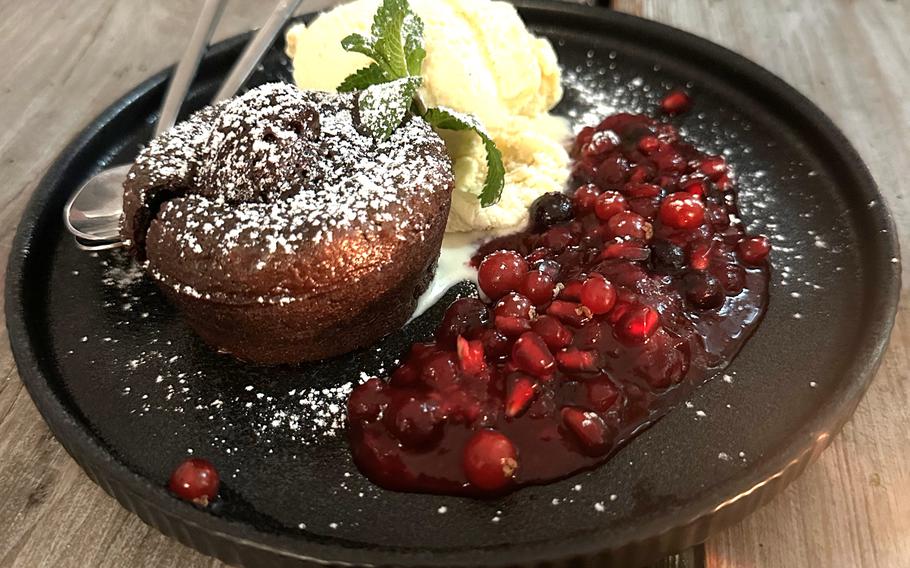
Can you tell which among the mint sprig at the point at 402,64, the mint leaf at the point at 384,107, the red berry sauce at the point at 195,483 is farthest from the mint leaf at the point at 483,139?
the red berry sauce at the point at 195,483

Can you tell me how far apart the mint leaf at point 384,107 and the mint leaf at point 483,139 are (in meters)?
0.10

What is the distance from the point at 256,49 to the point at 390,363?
1.10 metres

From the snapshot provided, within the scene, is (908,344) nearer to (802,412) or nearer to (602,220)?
(802,412)

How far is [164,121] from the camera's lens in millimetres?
2016

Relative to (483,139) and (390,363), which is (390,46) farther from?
(390,363)

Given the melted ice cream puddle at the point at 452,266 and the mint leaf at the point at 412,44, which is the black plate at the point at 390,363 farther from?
the mint leaf at the point at 412,44

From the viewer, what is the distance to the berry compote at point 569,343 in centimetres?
127

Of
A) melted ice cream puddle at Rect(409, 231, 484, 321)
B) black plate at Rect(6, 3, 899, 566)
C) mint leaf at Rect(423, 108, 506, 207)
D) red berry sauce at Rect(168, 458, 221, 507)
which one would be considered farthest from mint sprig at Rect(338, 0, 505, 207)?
red berry sauce at Rect(168, 458, 221, 507)

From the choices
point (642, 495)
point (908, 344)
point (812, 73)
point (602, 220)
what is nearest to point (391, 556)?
point (642, 495)

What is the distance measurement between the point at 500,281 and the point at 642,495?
53 cm

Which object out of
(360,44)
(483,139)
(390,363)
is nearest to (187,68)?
(360,44)

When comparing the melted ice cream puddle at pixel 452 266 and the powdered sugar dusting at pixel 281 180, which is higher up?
the powdered sugar dusting at pixel 281 180

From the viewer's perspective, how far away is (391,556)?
1099 mm

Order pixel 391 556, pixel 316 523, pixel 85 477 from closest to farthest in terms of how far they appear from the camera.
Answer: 1. pixel 391 556
2. pixel 316 523
3. pixel 85 477
